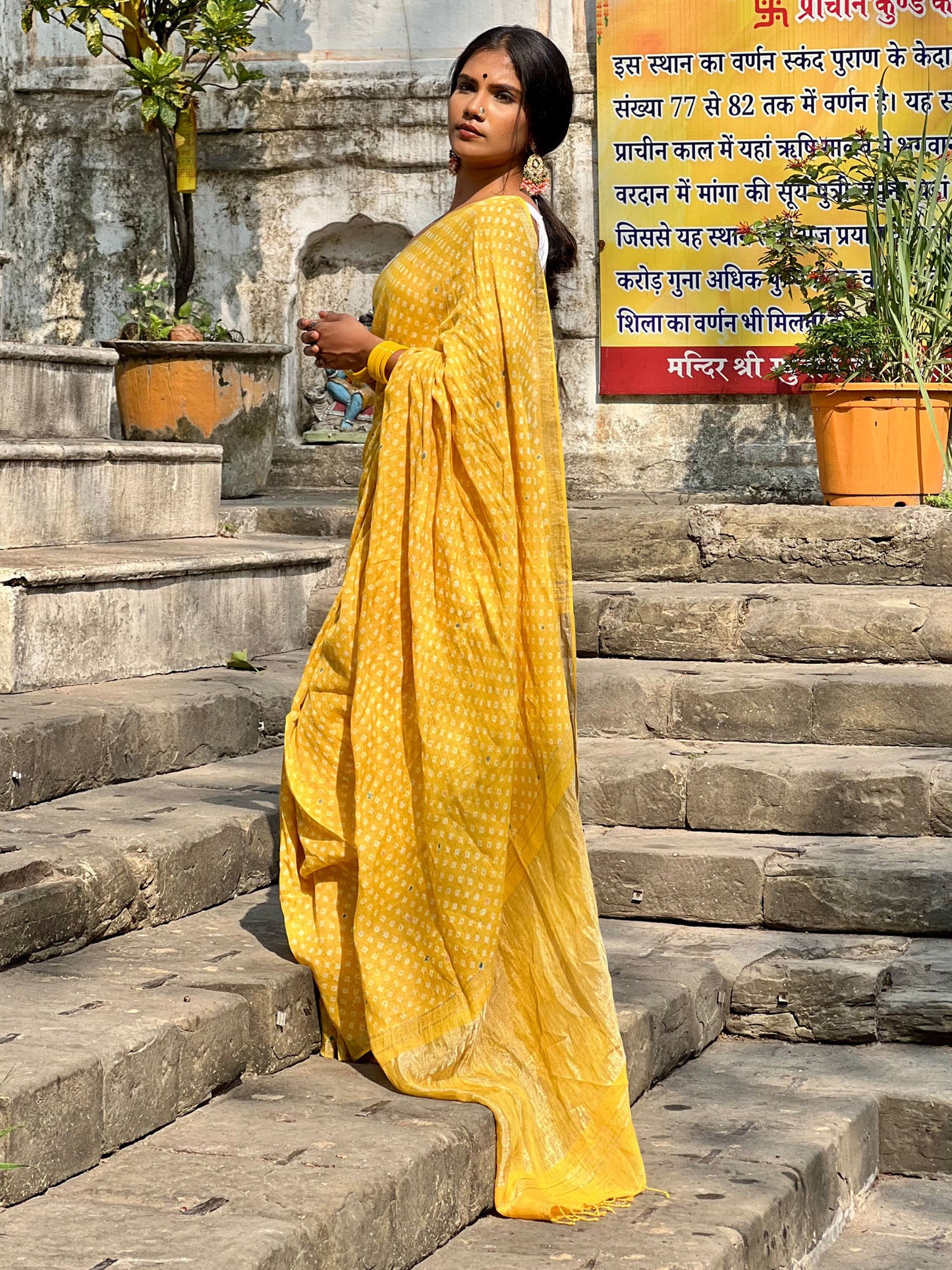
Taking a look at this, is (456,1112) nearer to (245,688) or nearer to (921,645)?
(245,688)

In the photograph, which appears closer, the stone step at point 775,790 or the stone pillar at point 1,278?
the stone step at point 775,790

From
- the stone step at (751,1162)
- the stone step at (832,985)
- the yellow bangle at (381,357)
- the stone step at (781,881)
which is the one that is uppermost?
the yellow bangle at (381,357)

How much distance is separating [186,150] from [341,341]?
455cm

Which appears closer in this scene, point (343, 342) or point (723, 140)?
point (343, 342)

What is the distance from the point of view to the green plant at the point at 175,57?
678cm

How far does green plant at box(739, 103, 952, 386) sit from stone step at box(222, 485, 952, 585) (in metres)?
0.61

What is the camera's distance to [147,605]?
458 centimetres

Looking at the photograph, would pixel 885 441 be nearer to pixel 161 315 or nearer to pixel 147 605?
pixel 147 605

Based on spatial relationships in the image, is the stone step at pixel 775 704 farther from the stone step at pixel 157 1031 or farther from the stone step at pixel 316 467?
the stone step at pixel 316 467

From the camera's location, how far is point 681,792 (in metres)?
4.47

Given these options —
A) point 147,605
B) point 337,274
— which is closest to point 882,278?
point 337,274

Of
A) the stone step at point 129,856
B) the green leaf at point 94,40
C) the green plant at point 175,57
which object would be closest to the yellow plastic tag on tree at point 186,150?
the green plant at point 175,57

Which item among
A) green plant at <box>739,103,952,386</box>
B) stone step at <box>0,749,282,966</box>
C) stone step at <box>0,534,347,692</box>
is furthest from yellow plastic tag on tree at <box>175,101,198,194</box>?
stone step at <box>0,749,282,966</box>

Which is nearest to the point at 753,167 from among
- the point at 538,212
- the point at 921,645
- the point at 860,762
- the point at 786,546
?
the point at 786,546
